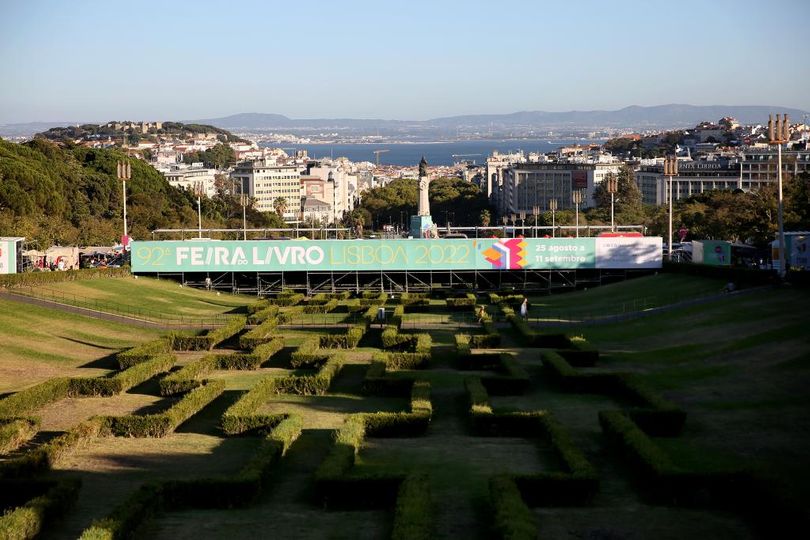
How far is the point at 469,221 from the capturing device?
178 metres

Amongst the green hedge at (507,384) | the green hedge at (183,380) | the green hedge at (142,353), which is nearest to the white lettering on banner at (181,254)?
the green hedge at (142,353)

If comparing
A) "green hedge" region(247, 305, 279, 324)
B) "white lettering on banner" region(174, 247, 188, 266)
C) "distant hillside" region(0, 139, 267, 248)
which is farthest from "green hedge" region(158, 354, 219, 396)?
"distant hillside" region(0, 139, 267, 248)

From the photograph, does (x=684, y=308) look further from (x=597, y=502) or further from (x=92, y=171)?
(x=92, y=171)

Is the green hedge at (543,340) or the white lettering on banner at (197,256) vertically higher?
the white lettering on banner at (197,256)

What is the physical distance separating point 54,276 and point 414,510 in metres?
43.7

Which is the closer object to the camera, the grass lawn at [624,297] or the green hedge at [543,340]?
the green hedge at [543,340]

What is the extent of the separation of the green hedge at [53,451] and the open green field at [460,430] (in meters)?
0.25

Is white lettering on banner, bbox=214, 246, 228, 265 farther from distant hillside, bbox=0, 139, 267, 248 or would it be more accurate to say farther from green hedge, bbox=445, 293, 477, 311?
green hedge, bbox=445, 293, 477, 311

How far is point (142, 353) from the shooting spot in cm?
4203

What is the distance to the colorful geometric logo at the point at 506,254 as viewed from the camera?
6900 cm

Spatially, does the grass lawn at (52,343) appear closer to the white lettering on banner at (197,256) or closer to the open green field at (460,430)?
the open green field at (460,430)

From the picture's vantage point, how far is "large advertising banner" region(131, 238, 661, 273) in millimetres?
69062

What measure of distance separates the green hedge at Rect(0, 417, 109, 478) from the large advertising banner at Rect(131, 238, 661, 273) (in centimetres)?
4062

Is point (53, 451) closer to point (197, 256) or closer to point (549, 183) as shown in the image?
point (197, 256)
